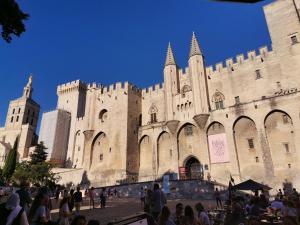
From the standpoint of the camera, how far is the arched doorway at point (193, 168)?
28.4 meters

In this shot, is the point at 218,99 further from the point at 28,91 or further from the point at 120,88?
the point at 28,91

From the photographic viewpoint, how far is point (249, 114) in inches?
1024

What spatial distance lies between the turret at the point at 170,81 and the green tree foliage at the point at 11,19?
26451 mm

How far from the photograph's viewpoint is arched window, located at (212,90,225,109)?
31009mm

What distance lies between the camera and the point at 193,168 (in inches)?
1154

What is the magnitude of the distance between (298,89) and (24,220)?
2787cm

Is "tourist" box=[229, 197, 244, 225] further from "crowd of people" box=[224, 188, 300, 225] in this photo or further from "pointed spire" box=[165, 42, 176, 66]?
"pointed spire" box=[165, 42, 176, 66]

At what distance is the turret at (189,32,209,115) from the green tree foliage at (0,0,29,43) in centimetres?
2505

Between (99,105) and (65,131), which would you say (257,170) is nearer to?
(99,105)

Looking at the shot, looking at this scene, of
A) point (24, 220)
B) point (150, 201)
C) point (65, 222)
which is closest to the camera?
point (24, 220)

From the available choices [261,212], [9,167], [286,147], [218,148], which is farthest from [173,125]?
[9,167]

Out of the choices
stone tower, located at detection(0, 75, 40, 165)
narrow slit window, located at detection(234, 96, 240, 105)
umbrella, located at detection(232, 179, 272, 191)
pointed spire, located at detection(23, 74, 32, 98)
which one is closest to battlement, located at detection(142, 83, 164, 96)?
narrow slit window, located at detection(234, 96, 240, 105)

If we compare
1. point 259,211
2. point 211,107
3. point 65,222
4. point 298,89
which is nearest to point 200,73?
point 211,107

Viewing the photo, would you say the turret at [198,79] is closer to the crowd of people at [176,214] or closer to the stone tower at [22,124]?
the crowd of people at [176,214]
